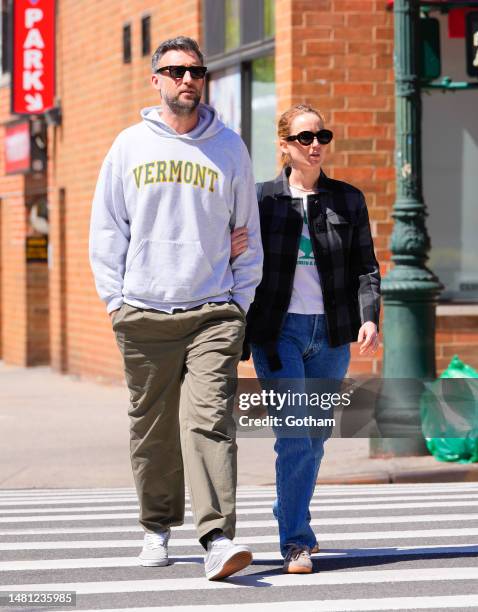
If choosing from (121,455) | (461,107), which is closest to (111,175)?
(121,455)

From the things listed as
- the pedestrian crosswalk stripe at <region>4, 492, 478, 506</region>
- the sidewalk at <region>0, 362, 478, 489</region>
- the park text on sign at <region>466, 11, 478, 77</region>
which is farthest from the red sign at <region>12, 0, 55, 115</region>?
the pedestrian crosswalk stripe at <region>4, 492, 478, 506</region>

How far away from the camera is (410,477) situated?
1104 centimetres

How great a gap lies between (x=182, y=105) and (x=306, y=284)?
93 centimetres

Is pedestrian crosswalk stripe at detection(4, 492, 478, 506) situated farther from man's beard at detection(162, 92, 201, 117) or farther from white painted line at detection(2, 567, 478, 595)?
man's beard at detection(162, 92, 201, 117)

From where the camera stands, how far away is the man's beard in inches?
261

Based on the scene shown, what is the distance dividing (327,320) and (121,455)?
247 inches

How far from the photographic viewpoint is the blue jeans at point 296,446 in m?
6.85

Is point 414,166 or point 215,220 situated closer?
point 215,220

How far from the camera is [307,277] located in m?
6.90

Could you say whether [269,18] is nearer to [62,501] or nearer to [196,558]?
[62,501]

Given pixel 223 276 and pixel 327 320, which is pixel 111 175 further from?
pixel 327 320

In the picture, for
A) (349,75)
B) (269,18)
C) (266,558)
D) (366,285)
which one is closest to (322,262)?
(366,285)

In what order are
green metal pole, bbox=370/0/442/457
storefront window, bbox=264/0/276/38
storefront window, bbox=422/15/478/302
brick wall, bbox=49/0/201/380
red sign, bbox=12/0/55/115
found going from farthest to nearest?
red sign, bbox=12/0/55/115 < brick wall, bbox=49/0/201/380 < storefront window, bbox=264/0/276/38 < storefront window, bbox=422/15/478/302 < green metal pole, bbox=370/0/442/457

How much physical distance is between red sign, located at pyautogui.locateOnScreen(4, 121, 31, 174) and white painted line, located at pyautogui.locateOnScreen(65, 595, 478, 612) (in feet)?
59.4
